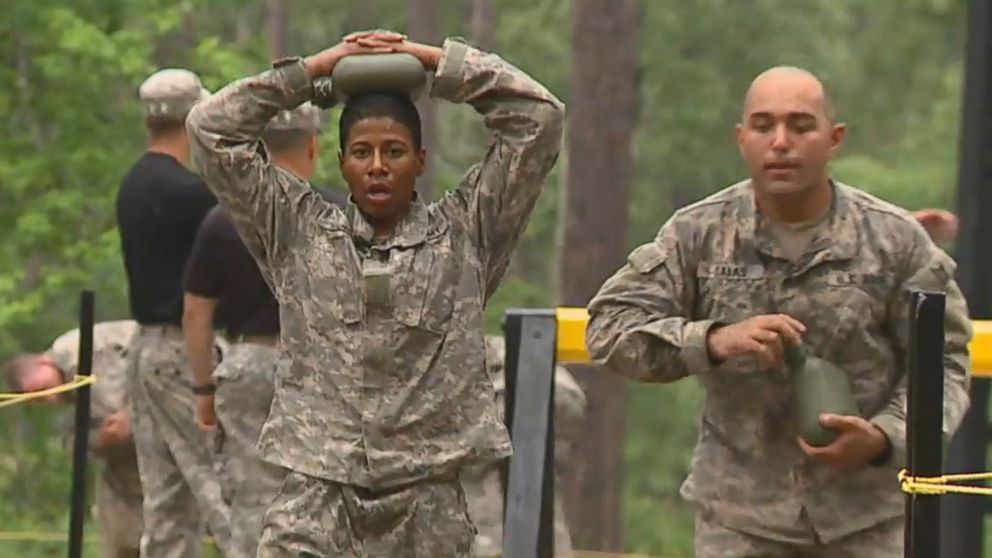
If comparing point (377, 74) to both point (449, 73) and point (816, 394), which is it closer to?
point (449, 73)

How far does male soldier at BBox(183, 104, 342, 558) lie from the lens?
7.68 meters

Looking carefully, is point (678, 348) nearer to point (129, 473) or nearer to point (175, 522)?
point (175, 522)

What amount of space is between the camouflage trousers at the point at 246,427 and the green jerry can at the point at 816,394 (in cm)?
284

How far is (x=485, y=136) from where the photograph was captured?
25.3 metres

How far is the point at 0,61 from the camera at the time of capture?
1619 centimetres

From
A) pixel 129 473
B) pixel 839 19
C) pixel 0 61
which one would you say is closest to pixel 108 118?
pixel 0 61

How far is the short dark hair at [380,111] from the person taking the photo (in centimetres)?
518

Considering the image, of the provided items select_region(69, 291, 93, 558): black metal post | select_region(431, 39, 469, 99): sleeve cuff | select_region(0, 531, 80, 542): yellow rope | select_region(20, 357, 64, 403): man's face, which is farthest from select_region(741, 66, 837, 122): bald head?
select_region(0, 531, 80, 542): yellow rope

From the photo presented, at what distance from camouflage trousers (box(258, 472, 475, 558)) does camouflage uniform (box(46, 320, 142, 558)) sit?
4.15 m

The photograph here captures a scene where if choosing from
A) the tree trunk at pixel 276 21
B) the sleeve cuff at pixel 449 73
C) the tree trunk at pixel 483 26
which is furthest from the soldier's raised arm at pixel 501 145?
the tree trunk at pixel 276 21

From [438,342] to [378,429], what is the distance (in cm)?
25

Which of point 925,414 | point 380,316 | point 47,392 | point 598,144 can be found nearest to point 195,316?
point 47,392

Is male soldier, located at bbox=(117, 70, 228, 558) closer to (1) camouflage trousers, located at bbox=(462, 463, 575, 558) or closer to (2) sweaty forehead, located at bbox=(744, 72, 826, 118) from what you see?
(1) camouflage trousers, located at bbox=(462, 463, 575, 558)

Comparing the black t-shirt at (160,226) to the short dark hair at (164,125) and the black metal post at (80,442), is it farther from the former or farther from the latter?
the black metal post at (80,442)
